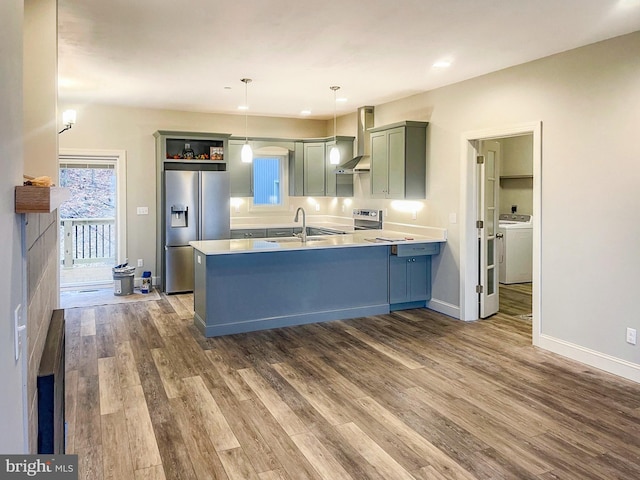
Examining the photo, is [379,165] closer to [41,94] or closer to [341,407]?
[341,407]

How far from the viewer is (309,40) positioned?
3943 mm

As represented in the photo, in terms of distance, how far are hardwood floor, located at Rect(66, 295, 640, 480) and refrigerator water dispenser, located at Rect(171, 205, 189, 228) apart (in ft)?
7.01

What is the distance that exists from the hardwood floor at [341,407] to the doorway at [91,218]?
2.47 meters

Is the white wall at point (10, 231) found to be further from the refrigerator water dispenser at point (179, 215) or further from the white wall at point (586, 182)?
the refrigerator water dispenser at point (179, 215)

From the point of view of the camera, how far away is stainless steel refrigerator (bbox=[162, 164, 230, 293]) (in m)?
6.82

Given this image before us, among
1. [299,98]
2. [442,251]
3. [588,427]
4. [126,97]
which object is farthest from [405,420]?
[126,97]

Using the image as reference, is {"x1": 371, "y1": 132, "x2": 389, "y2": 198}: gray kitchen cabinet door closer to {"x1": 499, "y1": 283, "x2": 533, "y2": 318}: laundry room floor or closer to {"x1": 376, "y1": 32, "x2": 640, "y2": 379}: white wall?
{"x1": 376, "y1": 32, "x2": 640, "y2": 379}: white wall

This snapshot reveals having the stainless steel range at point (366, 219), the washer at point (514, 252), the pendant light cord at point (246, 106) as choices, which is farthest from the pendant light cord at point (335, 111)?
the washer at point (514, 252)

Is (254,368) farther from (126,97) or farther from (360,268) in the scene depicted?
(126,97)

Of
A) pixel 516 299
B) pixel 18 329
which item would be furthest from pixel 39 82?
pixel 516 299

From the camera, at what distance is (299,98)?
648 cm

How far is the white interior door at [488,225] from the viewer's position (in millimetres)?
5485

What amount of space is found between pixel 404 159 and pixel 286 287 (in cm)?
212

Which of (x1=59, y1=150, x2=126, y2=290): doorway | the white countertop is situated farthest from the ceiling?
the white countertop
